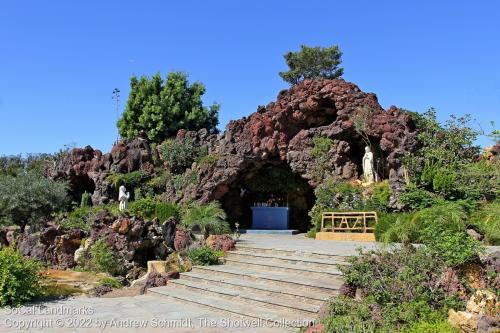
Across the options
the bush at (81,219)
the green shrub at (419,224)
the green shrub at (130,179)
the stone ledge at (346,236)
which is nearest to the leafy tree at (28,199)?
the bush at (81,219)

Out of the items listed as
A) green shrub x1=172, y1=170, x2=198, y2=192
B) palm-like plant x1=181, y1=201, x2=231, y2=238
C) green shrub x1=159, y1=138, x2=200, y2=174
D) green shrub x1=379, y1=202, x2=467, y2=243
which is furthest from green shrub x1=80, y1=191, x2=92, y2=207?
green shrub x1=379, y1=202, x2=467, y2=243

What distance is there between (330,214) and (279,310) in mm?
8596

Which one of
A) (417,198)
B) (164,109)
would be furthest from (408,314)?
(164,109)

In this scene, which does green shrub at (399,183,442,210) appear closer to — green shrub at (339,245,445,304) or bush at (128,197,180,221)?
green shrub at (339,245,445,304)

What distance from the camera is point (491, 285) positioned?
20.2 ft

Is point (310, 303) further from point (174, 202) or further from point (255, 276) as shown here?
point (174, 202)

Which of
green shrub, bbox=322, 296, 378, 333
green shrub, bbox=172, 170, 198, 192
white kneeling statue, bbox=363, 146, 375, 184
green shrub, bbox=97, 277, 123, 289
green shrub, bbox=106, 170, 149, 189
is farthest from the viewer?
green shrub, bbox=106, 170, 149, 189

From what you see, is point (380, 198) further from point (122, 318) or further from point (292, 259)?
point (122, 318)

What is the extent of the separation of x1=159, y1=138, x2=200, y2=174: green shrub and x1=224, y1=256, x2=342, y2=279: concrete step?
11.6 metres

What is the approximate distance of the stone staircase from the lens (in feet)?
23.6

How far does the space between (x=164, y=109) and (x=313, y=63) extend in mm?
14362

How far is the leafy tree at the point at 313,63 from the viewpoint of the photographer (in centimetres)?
3750

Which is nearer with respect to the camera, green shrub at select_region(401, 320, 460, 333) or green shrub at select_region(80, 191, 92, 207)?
green shrub at select_region(401, 320, 460, 333)

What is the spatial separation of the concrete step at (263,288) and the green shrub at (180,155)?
12467 millimetres
